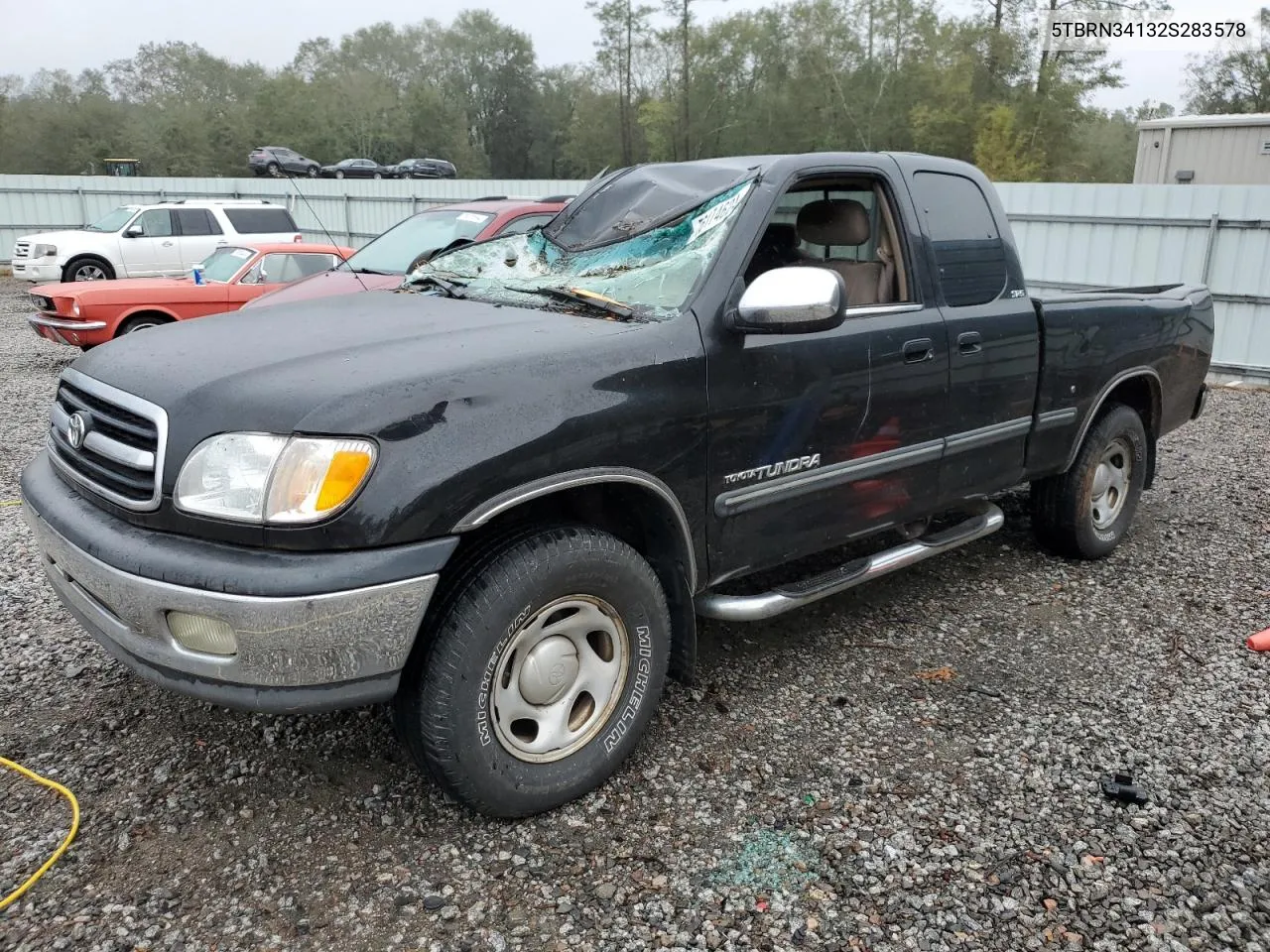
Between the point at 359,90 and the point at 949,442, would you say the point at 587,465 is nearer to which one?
the point at 949,442

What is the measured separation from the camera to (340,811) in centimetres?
283

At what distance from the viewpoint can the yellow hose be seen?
2.44 meters

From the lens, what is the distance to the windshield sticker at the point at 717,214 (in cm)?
329

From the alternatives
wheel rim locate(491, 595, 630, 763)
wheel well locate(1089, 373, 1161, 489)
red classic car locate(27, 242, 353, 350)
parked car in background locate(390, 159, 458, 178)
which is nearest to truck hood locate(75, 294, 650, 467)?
wheel rim locate(491, 595, 630, 763)

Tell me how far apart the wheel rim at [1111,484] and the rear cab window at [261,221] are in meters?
14.9

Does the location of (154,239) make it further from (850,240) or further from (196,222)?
(850,240)

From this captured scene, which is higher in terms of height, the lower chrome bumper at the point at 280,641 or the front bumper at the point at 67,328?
the lower chrome bumper at the point at 280,641

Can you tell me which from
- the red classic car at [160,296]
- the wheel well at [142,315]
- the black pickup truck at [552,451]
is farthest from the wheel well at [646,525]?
the wheel well at [142,315]

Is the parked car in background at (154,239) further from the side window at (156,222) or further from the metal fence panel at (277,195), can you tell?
the metal fence panel at (277,195)

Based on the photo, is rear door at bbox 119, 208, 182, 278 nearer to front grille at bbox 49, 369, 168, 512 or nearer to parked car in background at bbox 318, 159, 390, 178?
front grille at bbox 49, 369, 168, 512

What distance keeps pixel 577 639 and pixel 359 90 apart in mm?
72003

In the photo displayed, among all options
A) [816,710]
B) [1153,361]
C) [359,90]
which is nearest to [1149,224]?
[1153,361]

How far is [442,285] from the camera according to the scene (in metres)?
3.66

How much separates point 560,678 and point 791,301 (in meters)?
1.31
